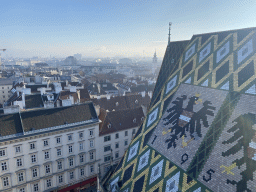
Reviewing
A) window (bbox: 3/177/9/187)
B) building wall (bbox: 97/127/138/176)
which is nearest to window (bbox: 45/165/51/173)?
window (bbox: 3/177/9/187)

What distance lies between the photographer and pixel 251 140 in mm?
9023

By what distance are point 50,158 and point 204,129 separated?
1944 cm

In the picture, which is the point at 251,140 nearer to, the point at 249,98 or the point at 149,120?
the point at 249,98

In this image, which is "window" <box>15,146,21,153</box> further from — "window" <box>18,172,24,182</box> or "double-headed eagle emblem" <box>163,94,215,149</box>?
"double-headed eagle emblem" <box>163,94,215,149</box>

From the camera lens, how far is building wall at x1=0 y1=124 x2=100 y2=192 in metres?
20.8

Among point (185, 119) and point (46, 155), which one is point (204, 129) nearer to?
point (185, 119)

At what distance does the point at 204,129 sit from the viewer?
11422 mm

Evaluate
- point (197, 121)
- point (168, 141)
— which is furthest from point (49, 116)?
point (197, 121)

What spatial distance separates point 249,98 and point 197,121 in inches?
129

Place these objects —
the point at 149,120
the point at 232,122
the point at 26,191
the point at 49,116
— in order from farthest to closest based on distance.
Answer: the point at 49,116, the point at 26,191, the point at 149,120, the point at 232,122

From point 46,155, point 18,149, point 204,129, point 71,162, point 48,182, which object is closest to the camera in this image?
point 204,129

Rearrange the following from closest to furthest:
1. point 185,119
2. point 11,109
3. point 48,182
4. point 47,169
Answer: point 185,119, point 11,109, point 47,169, point 48,182

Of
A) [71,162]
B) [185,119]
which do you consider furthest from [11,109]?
[185,119]

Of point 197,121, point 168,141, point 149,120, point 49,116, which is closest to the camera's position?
point 197,121
